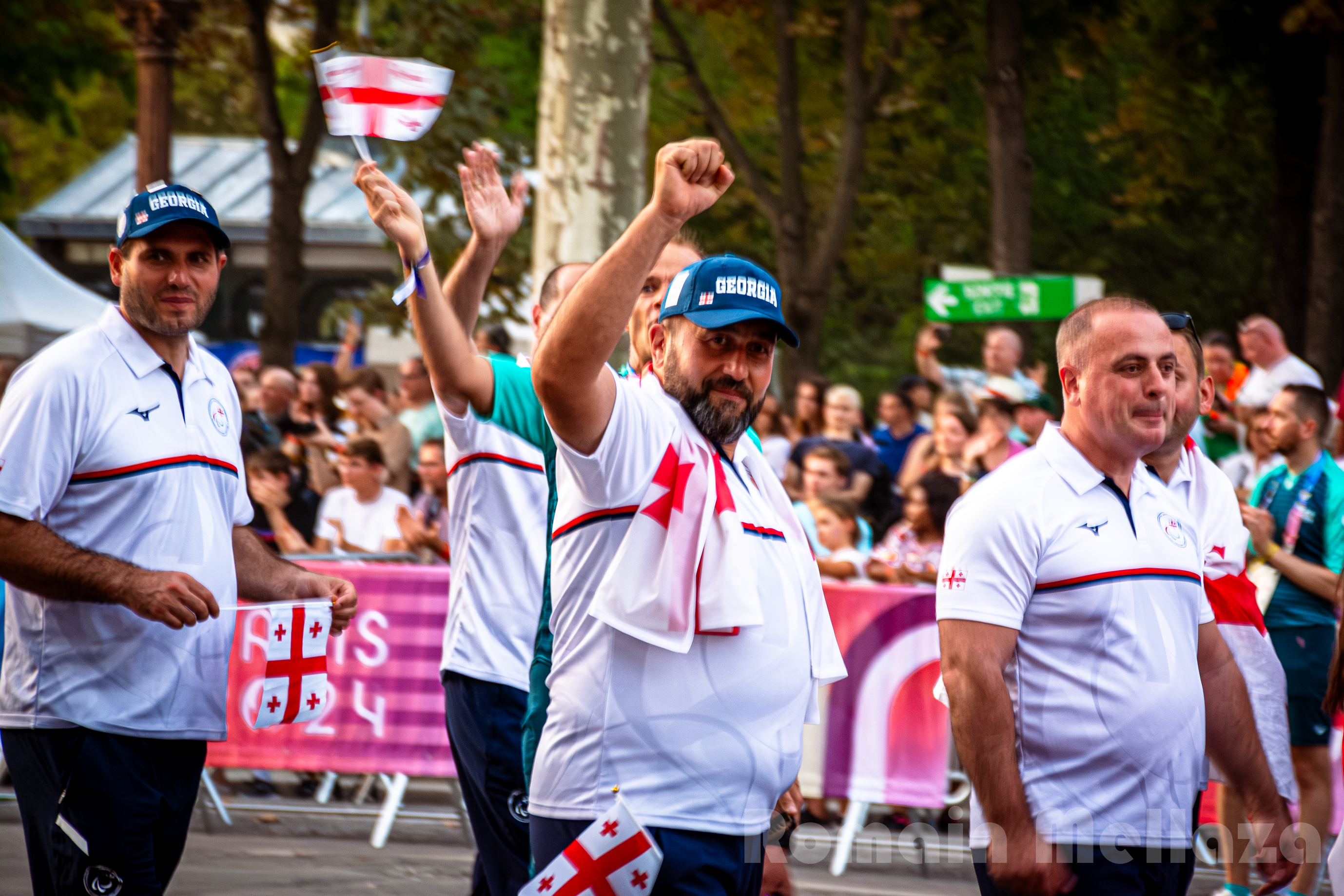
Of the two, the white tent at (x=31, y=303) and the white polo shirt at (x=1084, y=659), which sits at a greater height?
the white tent at (x=31, y=303)

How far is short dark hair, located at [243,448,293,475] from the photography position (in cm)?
1044

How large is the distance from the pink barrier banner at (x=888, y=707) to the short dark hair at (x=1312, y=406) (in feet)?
6.44

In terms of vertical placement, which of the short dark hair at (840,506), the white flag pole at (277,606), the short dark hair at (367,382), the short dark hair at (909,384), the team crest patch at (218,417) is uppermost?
the short dark hair at (909,384)

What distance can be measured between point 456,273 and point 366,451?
5187 mm

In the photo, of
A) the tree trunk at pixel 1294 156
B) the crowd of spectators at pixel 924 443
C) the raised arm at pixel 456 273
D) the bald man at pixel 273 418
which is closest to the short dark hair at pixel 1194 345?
the crowd of spectators at pixel 924 443

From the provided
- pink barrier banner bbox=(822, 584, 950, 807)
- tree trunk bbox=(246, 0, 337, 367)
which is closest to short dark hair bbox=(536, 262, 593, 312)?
pink barrier banner bbox=(822, 584, 950, 807)

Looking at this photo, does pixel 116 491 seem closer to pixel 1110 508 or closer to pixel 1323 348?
pixel 1110 508

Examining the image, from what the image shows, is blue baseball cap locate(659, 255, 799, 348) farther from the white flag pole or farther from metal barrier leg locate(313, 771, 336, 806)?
metal barrier leg locate(313, 771, 336, 806)

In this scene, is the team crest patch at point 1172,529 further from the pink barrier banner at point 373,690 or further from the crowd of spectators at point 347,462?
the crowd of spectators at point 347,462

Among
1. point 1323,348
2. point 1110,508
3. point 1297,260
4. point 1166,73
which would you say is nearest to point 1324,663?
point 1110,508

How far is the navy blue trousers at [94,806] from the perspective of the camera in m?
3.87

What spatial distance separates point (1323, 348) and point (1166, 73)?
5.77 metres

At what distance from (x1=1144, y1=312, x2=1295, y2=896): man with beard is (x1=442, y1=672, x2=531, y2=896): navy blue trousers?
2.24 metres

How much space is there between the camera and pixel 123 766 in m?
3.95
